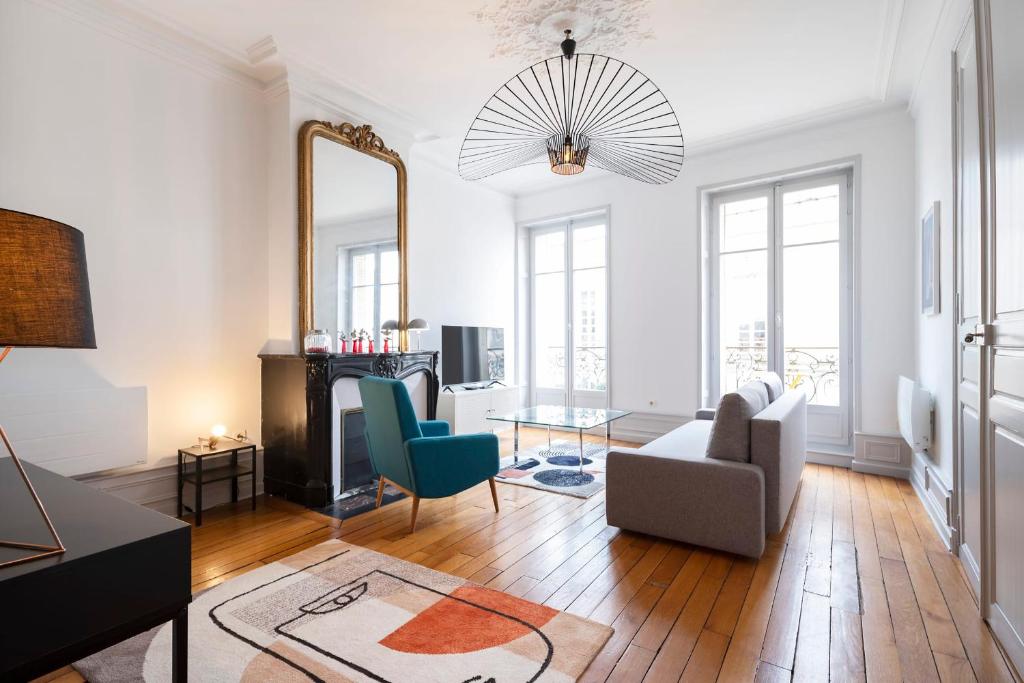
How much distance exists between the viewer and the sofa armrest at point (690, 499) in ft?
8.57

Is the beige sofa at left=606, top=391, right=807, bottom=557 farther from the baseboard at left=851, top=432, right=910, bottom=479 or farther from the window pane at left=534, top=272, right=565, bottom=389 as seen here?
the window pane at left=534, top=272, right=565, bottom=389

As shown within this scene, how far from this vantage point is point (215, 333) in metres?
3.60

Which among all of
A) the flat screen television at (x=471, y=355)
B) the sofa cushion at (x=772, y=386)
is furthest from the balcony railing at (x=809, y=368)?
the flat screen television at (x=471, y=355)

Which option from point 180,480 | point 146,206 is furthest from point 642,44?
point 180,480

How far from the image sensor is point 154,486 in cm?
329

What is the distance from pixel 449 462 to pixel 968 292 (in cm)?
288

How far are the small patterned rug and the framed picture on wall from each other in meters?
2.60

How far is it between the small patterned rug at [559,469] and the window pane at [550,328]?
4.72ft

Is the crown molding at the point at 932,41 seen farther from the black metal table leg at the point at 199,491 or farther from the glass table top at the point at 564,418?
the black metal table leg at the point at 199,491

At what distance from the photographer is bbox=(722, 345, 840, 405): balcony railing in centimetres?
475

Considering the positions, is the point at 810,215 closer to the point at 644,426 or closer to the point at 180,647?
the point at 644,426

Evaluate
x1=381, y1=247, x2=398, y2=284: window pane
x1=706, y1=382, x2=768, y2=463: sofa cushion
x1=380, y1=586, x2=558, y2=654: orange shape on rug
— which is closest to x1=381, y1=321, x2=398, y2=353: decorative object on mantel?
x1=381, y1=247, x2=398, y2=284: window pane

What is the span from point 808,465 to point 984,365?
9.41 ft

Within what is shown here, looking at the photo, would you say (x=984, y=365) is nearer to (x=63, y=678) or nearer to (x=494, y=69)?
(x=494, y=69)
